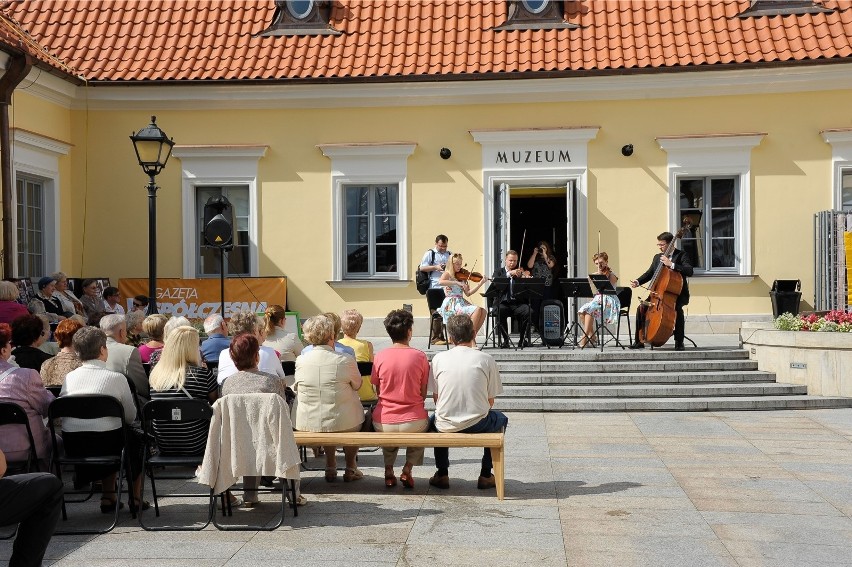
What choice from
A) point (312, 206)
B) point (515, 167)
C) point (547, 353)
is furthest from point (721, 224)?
point (312, 206)

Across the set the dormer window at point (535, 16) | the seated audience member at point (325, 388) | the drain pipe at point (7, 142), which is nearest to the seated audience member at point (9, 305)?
the drain pipe at point (7, 142)

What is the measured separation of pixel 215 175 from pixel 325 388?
11.3 meters

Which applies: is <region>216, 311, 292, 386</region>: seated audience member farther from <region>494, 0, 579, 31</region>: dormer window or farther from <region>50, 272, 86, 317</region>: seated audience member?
<region>494, 0, 579, 31</region>: dormer window

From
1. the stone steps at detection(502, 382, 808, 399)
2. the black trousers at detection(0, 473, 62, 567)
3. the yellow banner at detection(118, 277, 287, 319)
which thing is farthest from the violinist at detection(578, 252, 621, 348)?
the black trousers at detection(0, 473, 62, 567)

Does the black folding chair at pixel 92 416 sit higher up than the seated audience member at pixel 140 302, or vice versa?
the seated audience member at pixel 140 302

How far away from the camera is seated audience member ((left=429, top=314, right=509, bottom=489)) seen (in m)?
8.18

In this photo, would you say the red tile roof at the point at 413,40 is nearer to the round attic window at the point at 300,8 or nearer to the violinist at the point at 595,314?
the round attic window at the point at 300,8

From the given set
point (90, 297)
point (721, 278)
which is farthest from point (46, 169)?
point (721, 278)

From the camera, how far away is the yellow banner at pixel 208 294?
18.3 m

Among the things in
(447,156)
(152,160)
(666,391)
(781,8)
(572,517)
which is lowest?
(572,517)

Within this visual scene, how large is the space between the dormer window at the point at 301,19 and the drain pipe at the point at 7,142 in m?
4.75

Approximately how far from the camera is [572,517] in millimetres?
7328

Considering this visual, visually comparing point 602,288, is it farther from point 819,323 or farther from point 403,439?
point 403,439

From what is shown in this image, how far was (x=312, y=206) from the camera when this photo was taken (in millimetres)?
18703
